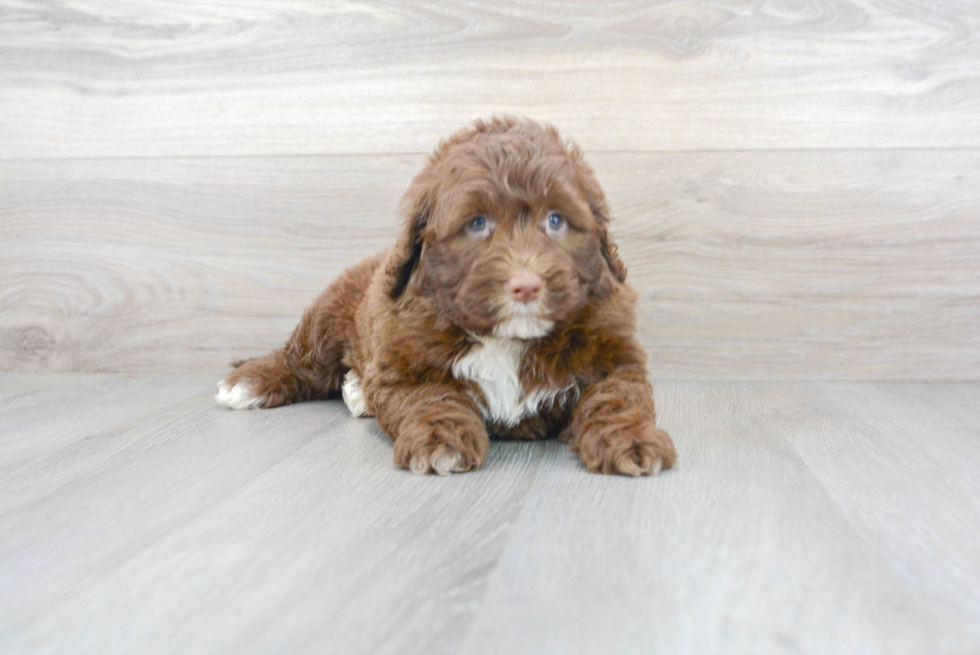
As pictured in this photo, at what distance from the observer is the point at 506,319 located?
75.4 inches

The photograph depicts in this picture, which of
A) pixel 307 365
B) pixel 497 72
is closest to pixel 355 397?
pixel 307 365

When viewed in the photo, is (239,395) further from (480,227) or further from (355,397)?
(480,227)

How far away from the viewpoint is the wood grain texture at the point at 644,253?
121 inches

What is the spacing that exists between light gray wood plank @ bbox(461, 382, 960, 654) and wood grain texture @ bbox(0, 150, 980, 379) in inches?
50.6

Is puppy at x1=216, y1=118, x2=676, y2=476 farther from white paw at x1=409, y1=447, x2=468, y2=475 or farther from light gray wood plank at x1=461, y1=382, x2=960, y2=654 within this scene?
light gray wood plank at x1=461, y1=382, x2=960, y2=654

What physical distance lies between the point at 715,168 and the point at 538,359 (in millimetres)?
1397

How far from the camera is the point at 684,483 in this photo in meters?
1.81

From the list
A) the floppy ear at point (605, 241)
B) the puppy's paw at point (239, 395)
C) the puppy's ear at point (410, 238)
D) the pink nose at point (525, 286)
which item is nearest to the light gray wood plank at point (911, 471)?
the floppy ear at point (605, 241)

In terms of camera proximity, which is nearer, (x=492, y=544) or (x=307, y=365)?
(x=492, y=544)

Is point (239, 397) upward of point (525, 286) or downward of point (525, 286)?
downward

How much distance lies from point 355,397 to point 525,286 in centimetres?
101

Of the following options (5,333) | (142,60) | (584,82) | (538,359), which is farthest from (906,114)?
(5,333)

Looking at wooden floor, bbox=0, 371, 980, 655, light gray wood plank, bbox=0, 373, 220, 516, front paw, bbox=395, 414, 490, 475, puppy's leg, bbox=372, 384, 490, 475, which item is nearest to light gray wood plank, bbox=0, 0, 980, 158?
light gray wood plank, bbox=0, 373, 220, 516

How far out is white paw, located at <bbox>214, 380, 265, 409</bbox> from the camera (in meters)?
2.77
